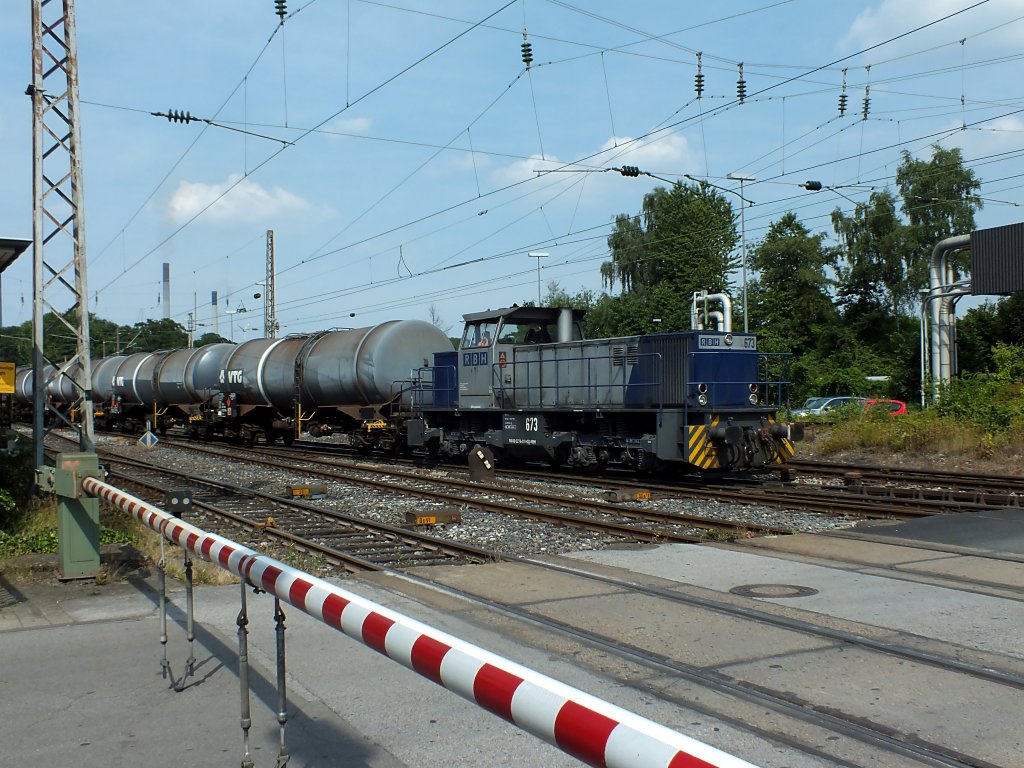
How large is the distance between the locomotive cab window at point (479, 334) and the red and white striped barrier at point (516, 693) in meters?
Result: 16.6

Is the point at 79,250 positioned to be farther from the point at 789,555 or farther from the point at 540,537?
the point at 789,555

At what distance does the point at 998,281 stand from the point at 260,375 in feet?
74.5

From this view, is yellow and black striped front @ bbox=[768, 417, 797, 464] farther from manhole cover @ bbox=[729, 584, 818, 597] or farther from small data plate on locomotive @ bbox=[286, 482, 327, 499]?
manhole cover @ bbox=[729, 584, 818, 597]

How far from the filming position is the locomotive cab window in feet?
65.8

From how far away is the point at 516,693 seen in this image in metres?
2.26

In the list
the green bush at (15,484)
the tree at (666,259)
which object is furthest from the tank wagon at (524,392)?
the tree at (666,259)

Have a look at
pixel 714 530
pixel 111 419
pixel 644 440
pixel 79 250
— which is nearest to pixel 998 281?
pixel 644 440

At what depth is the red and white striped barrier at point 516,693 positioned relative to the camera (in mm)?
1936

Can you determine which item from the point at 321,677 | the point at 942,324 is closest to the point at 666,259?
the point at 942,324

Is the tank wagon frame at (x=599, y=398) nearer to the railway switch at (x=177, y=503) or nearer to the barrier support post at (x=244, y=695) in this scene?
the railway switch at (x=177, y=503)

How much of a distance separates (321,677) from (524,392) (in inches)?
575

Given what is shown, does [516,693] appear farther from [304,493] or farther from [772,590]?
[304,493]

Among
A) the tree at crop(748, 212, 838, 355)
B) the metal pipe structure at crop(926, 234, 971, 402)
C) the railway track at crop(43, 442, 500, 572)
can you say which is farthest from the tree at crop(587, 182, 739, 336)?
the railway track at crop(43, 442, 500, 572)

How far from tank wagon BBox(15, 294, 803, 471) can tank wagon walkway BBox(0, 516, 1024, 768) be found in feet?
26.3
